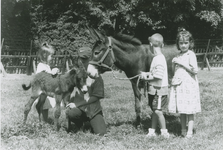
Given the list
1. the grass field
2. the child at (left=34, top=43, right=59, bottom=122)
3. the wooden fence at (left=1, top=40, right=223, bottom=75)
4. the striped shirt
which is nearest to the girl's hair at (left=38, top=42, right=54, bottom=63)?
the child at (left=34, top=43, right=59, bottom=122)

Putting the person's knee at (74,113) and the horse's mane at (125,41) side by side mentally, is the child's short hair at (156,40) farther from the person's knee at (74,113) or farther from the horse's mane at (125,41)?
the person's knee at (74,113)

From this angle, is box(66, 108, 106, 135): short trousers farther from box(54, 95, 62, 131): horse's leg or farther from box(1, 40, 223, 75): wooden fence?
box(1, 40, 223, 75): wooden fence

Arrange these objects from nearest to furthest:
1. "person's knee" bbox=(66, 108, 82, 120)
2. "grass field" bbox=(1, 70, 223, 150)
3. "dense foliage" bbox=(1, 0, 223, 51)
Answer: "grass field" bbox=(1, 70, 223, 150)
"person's knee" bbox=(66, 108, 82, 120)
"dense foliage" bbox=(1, 0, 223, 51)

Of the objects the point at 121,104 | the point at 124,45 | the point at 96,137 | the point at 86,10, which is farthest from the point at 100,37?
the point at 86,10

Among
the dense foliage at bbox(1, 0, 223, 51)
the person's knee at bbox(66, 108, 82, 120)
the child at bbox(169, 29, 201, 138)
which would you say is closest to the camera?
the child at bbox(169, 29, 201, 138)

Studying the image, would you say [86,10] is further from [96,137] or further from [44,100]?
[96,137]

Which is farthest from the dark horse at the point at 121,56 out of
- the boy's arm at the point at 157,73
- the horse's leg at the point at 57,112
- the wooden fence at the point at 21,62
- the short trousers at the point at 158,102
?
the wooden fence at the point at 21,62

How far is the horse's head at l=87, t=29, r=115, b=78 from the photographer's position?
575 centimetres

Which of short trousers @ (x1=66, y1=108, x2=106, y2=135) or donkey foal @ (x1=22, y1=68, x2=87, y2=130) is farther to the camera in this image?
short trousers @ (x1=66, y1=108, x2=106, y2=135)

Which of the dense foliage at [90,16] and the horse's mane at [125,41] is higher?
the dense foliage at [90,16]

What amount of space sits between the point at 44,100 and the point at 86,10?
2142cm

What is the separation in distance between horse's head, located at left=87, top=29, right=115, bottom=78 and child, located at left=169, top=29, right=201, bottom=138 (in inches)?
53.9

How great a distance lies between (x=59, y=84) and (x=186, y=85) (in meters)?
2.57

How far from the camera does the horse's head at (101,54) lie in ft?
18.9
